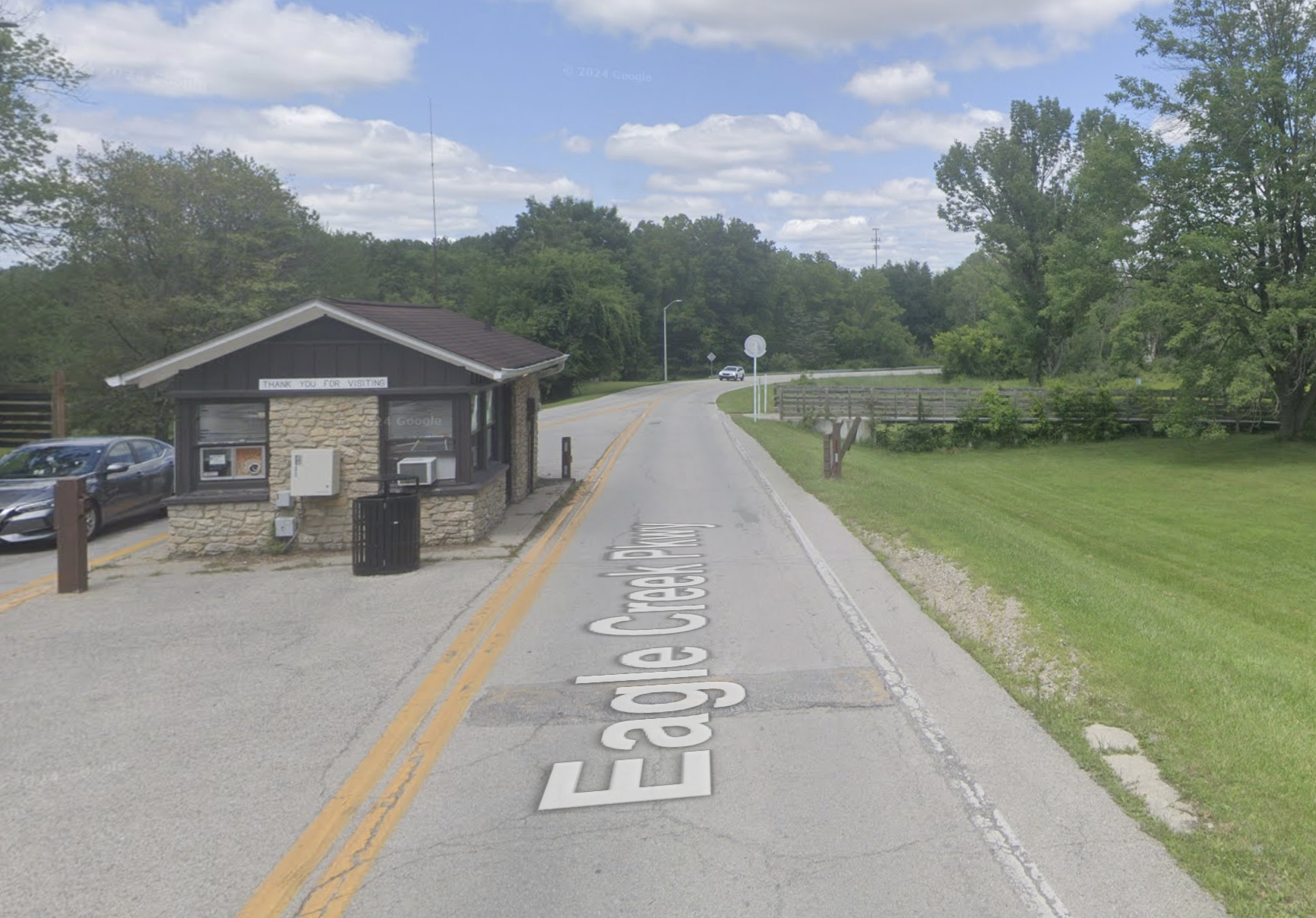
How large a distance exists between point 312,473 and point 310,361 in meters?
1.53

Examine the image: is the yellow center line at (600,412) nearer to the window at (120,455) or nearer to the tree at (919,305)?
the window at (120,455)

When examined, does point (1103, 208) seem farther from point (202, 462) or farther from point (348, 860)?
point (348, 860)

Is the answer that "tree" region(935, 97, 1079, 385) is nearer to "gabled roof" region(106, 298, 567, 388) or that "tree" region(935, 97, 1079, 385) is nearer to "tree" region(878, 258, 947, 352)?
"gabled roof" region(106, 298, 567, 388)

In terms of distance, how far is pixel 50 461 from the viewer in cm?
1582

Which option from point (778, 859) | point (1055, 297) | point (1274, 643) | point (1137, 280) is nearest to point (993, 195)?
point (1055, 297)

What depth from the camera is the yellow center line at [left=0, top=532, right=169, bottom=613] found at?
35.2ft

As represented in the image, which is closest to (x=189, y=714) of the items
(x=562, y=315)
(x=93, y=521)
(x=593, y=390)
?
(x=93, y=521)

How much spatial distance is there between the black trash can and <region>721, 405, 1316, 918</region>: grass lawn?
638 cm

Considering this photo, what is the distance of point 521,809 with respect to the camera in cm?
508

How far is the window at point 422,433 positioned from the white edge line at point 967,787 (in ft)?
20.0

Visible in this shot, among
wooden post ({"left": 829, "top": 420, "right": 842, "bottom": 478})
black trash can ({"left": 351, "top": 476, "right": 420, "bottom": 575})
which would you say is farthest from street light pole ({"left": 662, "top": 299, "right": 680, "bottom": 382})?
black trash can ({"left": 351, "top": 476, "right": 420, "bottom": 575})

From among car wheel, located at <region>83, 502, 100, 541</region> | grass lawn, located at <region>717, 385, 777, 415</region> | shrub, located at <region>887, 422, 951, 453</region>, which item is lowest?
car wheel, located at <region>83, 502, 100, 541</region>

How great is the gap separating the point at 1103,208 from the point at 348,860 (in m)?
37.0

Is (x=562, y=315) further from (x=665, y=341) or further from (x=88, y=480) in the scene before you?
(x=88, y=480)
